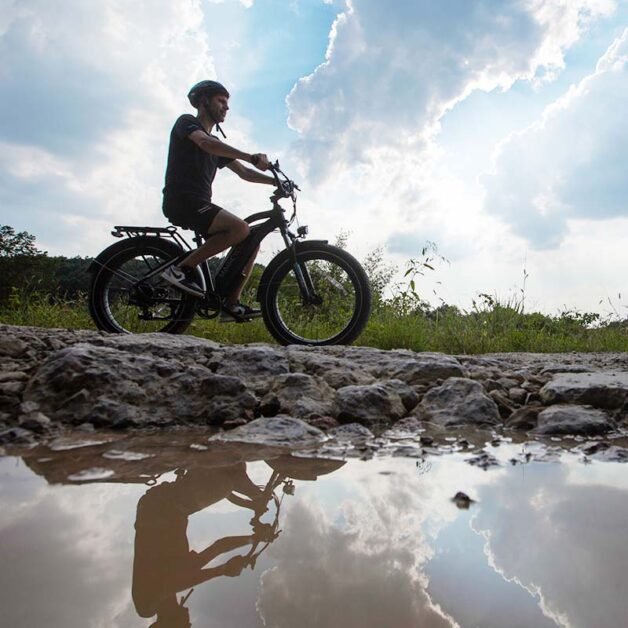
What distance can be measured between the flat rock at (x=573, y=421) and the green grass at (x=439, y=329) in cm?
378

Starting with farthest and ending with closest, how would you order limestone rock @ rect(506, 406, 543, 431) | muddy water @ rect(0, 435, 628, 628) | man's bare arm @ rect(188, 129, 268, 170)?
1. man's bare arm @ rect(188, 129, 268, 170)
2. limestone rock @ rect(506, 406, 543, 431)
3. muddy water @ rect(0, 435, 628, 628)

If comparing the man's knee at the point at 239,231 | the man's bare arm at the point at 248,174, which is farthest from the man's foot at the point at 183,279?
the man's bare arm at the point at 248,174

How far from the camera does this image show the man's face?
498cm

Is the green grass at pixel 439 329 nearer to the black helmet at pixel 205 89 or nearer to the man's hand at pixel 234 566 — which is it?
the black helmet at pixel 205 89

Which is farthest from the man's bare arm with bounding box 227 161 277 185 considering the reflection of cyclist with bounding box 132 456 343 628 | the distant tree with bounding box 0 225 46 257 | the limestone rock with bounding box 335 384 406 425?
the distant tree with bounding box 0 225 46 257

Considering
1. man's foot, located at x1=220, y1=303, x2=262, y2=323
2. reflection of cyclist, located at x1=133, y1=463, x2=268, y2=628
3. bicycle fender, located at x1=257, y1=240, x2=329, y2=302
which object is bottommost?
reflection of cyclist, located at x1=133, y1=463, x2=268, y2=628

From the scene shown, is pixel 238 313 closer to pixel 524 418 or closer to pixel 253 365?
pixel 253 365

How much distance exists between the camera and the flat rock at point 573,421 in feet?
9.98

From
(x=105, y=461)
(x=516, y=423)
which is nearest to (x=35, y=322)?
(x=105, y=461)

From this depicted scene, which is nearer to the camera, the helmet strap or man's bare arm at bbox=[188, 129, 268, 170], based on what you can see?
man's bare arm at bbox=[188, 129, 268, 170]

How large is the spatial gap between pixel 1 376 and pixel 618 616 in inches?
131

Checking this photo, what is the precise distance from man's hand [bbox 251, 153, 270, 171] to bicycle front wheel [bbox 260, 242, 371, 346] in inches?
29.2

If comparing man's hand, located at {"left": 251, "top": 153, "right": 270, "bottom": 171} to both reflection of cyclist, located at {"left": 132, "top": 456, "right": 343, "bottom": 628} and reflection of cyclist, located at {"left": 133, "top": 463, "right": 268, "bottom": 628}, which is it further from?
reflection of cyclist, located at {"left": 133, "top": 463, "right": 268, "bottom": 628}

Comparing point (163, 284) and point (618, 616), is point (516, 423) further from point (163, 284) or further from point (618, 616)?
point (163, 284)
